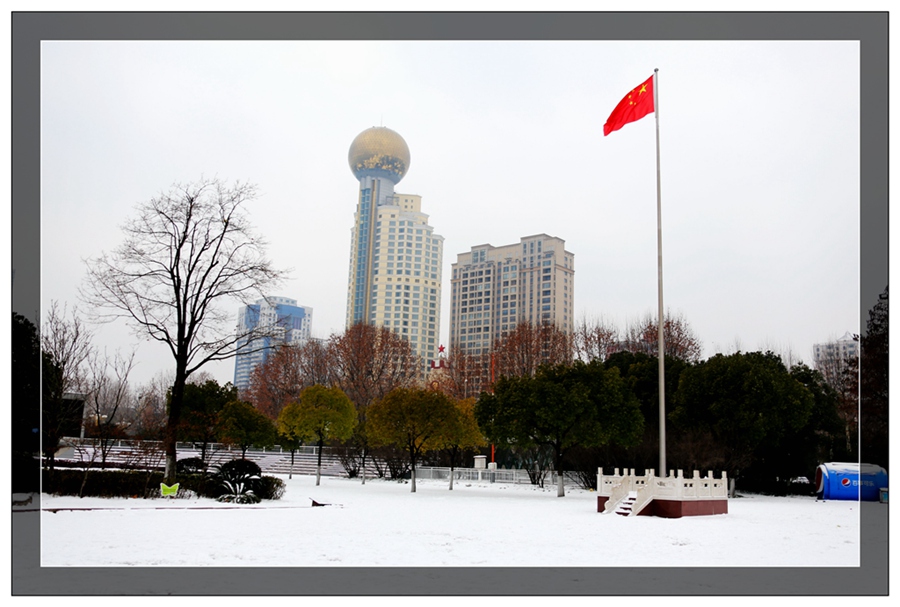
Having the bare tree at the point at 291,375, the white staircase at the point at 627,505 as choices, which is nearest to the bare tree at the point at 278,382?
A: the bare tree at the point at 291,375

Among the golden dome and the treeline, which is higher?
the golden dome

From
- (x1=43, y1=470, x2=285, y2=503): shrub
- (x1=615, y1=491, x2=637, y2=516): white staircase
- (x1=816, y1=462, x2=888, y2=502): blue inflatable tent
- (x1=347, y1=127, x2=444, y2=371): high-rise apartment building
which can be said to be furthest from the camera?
(x1=347, y1=127, x2=444, y2=371): high-rise apartment building

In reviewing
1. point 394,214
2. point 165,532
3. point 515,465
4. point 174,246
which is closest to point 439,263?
point 394,214

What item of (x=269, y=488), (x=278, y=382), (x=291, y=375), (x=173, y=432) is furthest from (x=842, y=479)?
(x=278, y=382)

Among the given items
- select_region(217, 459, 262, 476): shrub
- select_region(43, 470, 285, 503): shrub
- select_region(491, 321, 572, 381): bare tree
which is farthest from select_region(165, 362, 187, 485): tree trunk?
select_region(491, 321, 572, 381): bare tree

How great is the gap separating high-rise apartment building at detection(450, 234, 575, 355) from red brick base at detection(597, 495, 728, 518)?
71759 mm

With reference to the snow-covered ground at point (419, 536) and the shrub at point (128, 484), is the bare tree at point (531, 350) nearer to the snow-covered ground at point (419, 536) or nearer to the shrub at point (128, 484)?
the snow-covered ground at point (419, 536)

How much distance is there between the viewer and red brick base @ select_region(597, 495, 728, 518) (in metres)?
16.4

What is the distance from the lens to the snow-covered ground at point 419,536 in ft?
29.4

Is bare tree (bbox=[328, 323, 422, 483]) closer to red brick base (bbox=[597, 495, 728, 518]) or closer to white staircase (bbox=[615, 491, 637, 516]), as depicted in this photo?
white staircase (bbox=[615, 491, 637, 516])

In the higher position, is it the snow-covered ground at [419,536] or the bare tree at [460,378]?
the bare tree at [460,378]

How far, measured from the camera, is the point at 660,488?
54.8 feet

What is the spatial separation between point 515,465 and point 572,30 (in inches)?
1188

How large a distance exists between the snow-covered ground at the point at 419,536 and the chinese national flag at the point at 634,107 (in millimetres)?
9150
